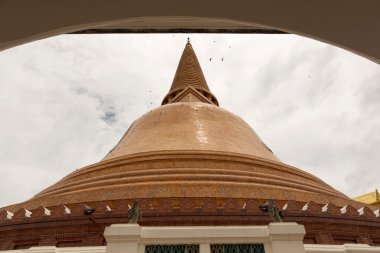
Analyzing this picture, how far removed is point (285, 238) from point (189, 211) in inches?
133

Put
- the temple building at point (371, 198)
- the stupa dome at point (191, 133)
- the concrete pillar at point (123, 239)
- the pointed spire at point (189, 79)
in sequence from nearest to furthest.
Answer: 1. the concrete pillar at point (123, 239)
2. the stupa dome at point (191, 133)
3. the pointed spire at point (189, 79)
4. the temple building at point (371, 198)

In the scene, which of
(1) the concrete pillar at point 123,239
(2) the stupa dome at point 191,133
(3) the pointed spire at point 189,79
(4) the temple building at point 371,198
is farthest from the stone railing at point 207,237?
(4) the temple building at point 371,198

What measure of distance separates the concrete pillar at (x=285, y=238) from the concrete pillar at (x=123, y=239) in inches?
110

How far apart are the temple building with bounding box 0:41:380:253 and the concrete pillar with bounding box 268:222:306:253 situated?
2 cm

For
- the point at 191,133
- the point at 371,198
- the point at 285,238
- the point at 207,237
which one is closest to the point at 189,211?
the point at 207,237

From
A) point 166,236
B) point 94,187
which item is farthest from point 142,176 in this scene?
point 166,236

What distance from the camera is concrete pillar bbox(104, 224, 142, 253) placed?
667 centimetres

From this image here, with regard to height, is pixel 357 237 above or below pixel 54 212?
below

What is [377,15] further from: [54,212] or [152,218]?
[54,212]

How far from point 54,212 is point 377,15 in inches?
417

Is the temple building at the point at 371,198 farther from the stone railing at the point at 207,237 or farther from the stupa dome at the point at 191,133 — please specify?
the stone railing at the point at 207,237

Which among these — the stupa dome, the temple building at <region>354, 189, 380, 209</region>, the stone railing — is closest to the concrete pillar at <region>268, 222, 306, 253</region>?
the stone railing

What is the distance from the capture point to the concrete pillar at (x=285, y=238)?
673cm

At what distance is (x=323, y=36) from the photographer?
5.09ft
